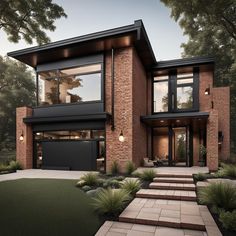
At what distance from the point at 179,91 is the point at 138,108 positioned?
3676mm

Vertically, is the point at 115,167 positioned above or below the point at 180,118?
below

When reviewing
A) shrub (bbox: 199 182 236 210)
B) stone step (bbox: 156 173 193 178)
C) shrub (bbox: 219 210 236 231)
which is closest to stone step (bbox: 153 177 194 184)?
stone step (bbox: 156 173 193 178)

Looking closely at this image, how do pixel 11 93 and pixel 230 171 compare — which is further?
pixel 11 93

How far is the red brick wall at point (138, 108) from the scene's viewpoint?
10.8 metres

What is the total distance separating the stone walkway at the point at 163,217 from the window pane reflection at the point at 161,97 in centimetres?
777

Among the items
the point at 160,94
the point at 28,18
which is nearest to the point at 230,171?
the point at 160,94

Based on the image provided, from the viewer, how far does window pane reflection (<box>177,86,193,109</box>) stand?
13.3m

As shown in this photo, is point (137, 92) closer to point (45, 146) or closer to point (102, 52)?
point (102, 52)

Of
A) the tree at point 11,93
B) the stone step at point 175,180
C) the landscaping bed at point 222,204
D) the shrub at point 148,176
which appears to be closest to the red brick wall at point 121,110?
the shrub at point 148,176

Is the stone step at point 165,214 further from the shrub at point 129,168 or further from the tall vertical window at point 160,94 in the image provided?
the tall vertical window at point 160,94

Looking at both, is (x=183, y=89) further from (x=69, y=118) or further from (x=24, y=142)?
(x=24, y=142)

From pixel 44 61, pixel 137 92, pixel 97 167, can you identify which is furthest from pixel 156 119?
pixel 44 61

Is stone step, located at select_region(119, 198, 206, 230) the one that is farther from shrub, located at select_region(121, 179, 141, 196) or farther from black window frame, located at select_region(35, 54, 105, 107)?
black window frame, located at select_region(35, 54, 105, 107)

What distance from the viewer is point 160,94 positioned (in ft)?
45.0
